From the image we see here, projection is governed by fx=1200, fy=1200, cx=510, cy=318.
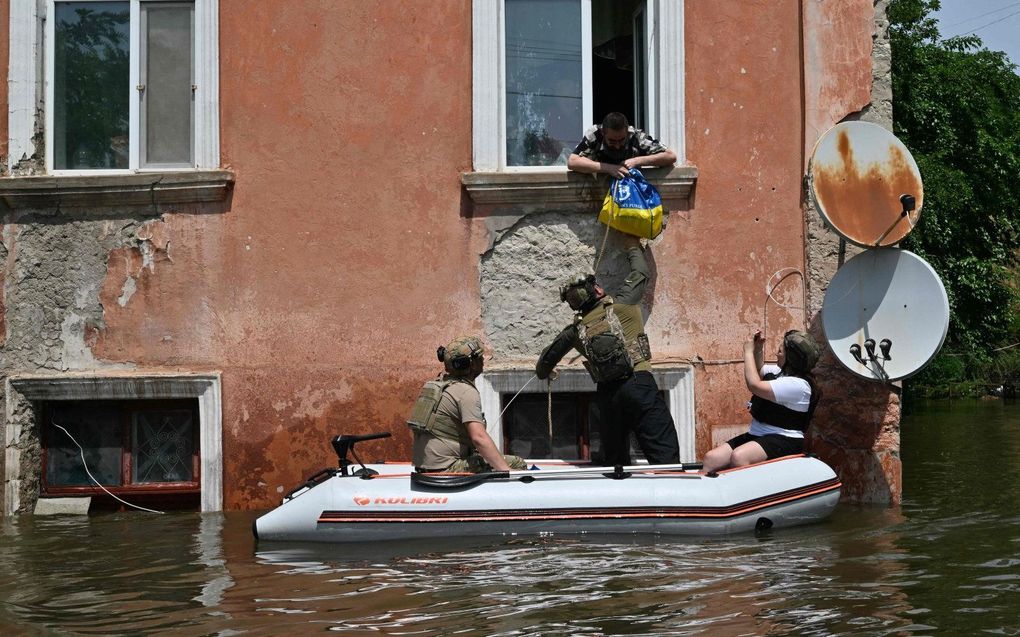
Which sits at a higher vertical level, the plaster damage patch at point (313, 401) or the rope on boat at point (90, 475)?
the plaster damage patch at point (313, 401)

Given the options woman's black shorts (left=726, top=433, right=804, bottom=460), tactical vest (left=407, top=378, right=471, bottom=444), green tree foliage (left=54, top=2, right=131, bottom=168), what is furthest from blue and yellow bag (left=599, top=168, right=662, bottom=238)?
green tree foliage (left=54, top=2, right=131, bottom=168)

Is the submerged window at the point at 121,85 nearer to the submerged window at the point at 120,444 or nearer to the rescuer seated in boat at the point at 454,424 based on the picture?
the submerged window at the point at 120,444

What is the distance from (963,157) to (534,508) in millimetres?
18051

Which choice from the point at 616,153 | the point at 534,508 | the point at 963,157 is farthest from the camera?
the point at 963,157

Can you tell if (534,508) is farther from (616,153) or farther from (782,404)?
(616,153)

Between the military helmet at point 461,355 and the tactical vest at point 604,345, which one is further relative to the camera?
the tactical vest at point 604,345

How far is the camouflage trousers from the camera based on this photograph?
25.5ft

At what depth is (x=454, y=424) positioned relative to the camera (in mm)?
7820

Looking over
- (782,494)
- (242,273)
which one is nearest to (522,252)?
(242,273)

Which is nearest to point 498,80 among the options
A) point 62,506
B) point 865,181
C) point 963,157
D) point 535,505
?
point 865,181

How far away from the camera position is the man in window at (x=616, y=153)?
8.66 m

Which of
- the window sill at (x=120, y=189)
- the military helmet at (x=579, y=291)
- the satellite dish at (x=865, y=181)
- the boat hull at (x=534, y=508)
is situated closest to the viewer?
the boat hull at (x=534, y=508)

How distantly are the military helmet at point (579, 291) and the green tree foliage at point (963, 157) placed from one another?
42.6 feet

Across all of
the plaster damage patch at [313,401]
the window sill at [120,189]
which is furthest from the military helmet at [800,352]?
the window sill at [120,189]
